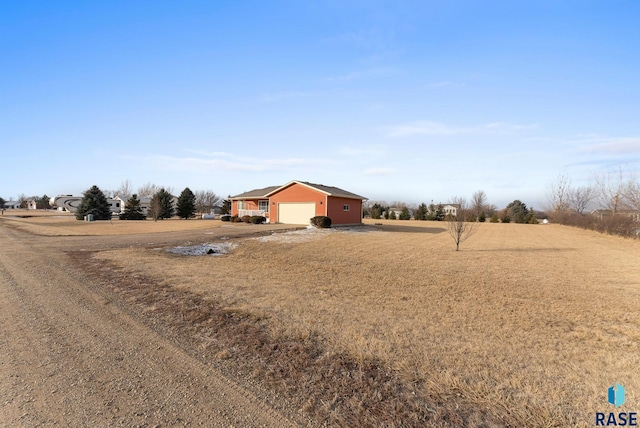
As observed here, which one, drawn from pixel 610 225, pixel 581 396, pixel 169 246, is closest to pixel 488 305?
pixel 581 396

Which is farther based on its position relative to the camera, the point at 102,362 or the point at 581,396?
the point at 102,362

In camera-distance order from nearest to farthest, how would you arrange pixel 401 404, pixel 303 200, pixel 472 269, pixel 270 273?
1. pixel 401 404
2. pixel 270 273
3. pixel 472 269
4. pixel 303 200

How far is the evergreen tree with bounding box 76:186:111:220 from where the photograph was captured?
40062mm

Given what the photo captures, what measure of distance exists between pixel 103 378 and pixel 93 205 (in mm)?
45878

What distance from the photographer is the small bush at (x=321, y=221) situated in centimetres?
2670

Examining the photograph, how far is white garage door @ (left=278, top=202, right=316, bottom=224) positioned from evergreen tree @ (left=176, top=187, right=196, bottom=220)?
25671 mm

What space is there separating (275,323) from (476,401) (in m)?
3.14

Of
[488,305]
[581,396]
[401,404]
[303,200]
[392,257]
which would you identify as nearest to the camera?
[401,404]

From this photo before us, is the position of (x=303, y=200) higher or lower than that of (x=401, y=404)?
higher

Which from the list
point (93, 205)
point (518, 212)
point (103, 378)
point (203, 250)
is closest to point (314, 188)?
point (203, 250)

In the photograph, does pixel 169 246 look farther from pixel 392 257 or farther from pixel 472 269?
pixel 472 269

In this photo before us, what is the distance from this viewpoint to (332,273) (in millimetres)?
9594

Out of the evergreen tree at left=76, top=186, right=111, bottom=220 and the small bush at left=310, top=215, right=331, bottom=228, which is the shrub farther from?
the evergreen tree at left=76, top=186, right=111, bottom=220

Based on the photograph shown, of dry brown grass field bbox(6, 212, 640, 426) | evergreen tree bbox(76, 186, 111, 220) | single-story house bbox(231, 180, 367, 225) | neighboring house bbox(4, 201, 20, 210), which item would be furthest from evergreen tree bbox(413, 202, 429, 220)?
neighboring house bbox(4, 201, 20, 210)
